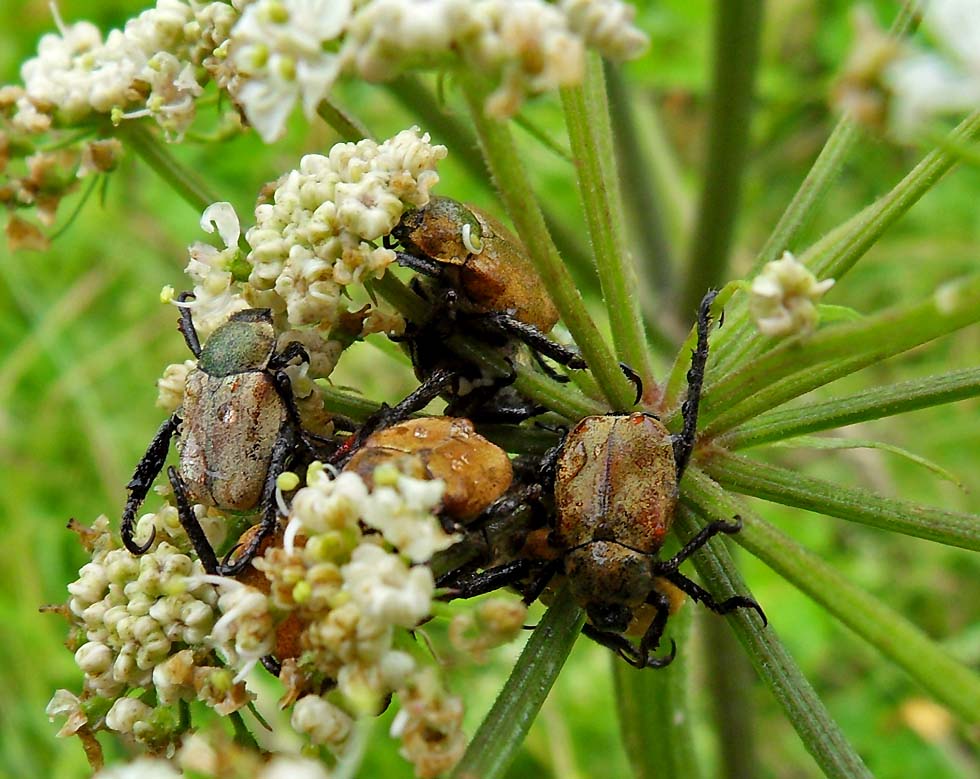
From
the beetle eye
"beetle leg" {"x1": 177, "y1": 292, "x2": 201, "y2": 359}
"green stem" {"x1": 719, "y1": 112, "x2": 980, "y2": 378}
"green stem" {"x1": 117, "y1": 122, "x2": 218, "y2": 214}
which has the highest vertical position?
"green stem" {"x1": 719, "y1": 112, "x2": 980, "y2": 378}

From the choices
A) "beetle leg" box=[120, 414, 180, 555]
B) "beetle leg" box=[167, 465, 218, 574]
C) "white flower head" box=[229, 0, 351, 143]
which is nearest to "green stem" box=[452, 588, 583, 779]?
"beetle leg" box=[167, 465, 218, 574]

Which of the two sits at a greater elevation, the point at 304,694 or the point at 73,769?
the point at 304,694

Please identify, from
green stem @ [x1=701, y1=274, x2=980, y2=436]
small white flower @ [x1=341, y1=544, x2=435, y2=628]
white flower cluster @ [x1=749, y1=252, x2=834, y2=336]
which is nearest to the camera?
green stem @ [x1=701, y1=274, x2=980, y2=436]

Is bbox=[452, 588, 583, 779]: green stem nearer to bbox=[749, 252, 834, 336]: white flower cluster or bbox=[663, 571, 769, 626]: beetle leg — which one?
bbox=[663, 571, 769, 626]: beetle leg

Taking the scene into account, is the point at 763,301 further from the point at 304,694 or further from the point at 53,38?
the point at 53,38

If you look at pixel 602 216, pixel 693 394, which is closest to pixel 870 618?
pixel 693 394

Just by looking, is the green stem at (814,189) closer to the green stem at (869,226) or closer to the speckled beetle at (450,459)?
the green stem at (869,226)

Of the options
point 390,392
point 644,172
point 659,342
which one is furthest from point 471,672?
point 644,172
